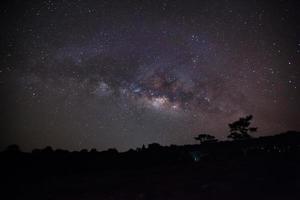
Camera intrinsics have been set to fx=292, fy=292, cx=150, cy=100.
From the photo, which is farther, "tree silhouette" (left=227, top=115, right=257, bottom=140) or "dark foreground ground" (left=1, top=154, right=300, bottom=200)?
"tree silhouette" (left=227, top=115, right=257, bottom=140)

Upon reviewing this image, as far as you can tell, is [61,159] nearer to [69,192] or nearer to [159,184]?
[69,192]

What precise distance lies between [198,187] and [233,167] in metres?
5.90

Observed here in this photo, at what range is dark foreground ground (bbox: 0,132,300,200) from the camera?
1600cm

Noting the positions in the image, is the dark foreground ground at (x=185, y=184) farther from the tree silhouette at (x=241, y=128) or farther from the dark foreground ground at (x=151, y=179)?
the tree silhouette at (x=241, y=128)

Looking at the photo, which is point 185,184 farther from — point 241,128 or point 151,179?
A: point 241,128

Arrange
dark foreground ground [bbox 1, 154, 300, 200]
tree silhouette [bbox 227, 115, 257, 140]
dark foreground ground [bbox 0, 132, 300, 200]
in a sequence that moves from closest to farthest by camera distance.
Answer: dark foreground ground [bbox 1, 154, 300, 200]
dark foreground ground [bbox 0, 132, 300, 200]
tree silhouette [bbox 227, 115, 257, 140]

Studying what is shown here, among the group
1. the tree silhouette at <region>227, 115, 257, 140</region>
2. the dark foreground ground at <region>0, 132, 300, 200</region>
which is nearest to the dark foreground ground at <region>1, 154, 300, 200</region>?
the dark foreground ground at <region>0, 132, 300, 200</region>

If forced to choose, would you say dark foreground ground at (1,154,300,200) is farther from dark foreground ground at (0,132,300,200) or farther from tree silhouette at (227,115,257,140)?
tree silhouette at (227,115,257,140)

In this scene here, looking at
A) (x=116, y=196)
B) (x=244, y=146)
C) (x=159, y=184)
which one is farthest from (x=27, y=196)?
(x=244, y=146)

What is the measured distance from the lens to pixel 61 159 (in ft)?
103

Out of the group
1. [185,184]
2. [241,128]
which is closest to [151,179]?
[185,184]

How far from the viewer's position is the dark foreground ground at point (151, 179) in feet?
52.5

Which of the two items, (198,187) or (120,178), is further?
(120,178)

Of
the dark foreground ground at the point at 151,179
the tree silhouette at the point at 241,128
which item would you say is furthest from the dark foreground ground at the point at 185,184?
the tree silhouette at the point at 241,128
